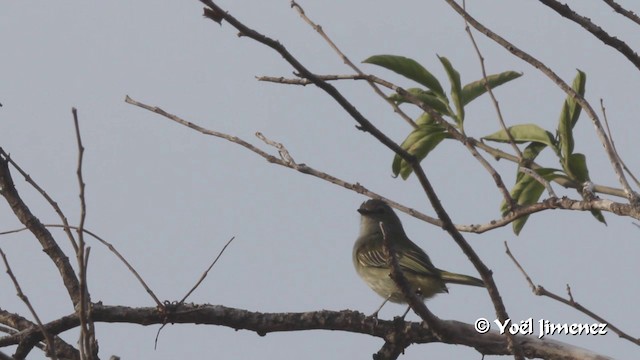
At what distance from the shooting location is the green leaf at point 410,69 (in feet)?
14.8

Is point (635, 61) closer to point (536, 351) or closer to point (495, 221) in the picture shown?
point (495, 221)

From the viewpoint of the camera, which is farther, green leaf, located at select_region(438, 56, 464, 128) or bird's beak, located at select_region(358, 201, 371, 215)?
bird's beak, located at select_region(358, 201, 371, 215)

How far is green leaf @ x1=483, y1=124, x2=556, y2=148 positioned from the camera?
439 centimetres

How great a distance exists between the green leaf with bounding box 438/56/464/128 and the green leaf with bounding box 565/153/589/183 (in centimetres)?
52

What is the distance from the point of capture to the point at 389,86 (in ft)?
13.2

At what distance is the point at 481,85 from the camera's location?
4.66 m

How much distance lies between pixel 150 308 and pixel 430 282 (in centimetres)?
476

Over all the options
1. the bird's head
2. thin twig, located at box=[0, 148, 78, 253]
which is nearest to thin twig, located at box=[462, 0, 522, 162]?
thin twig, located at box=[0, 148, 78, 253]

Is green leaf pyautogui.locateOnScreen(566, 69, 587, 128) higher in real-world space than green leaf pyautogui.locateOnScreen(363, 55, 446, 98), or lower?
lower

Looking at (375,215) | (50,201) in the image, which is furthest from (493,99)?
(375,215)

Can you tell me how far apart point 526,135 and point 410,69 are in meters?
0.61

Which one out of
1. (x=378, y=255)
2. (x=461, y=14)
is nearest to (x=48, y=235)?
(x=461, y=14)

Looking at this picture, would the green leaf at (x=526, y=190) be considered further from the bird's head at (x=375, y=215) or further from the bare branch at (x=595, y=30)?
the bird's head at (x=375, y=215)

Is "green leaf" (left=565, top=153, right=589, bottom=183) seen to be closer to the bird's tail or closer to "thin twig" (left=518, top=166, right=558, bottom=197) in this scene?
"thin twig" (left=518, top=166, right=558, bottom=197)
